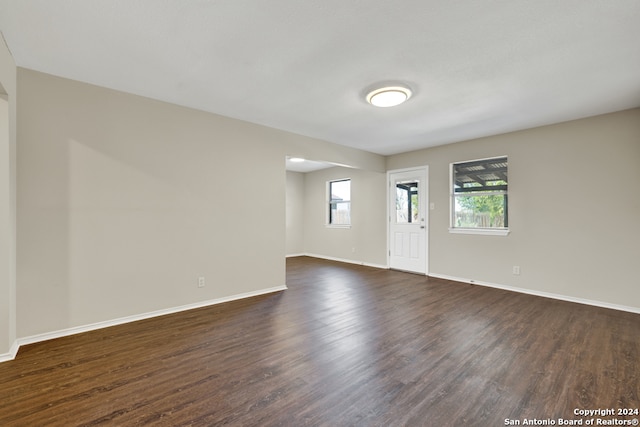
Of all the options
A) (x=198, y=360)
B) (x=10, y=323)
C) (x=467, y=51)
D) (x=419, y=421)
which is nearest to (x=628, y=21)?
(x=467, y=51)

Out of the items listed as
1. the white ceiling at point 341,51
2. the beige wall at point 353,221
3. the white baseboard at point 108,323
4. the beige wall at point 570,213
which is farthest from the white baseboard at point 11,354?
the beige wall at point 570,213

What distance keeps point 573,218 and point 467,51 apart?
3.12m

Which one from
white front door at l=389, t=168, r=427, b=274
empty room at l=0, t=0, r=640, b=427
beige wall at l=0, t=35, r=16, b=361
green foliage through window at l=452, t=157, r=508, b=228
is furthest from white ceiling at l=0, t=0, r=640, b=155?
white front door at l=389, t=168, r=427, b=274

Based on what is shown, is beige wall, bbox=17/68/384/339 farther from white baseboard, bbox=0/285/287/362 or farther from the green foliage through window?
the green foliage through window

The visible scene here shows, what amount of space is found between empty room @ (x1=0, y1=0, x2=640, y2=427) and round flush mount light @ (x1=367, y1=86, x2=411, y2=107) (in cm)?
2

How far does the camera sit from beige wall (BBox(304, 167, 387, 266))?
633 cm

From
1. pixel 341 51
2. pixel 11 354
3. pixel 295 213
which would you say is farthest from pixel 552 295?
pixel 11 354

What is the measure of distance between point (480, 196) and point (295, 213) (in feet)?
15.9

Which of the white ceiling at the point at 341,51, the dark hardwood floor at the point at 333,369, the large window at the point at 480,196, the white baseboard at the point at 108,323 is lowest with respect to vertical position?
the dark hardwood floor at the point at 333,369

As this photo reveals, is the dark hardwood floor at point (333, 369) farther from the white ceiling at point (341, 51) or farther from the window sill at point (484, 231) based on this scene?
the white ceiling at point (341, 51)

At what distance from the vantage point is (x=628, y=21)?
1.91m

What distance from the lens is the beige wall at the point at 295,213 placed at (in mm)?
7988

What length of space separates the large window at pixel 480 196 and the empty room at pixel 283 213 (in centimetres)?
4

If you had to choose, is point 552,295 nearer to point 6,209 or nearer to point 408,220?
point 408,220
